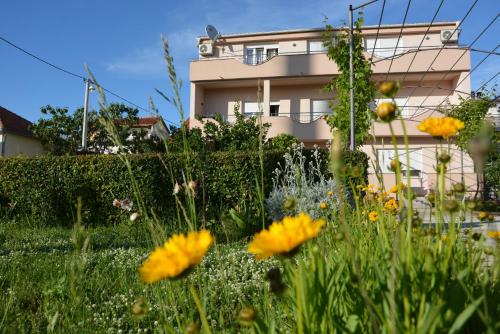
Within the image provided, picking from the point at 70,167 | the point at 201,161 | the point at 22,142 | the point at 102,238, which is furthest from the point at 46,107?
the point at 201,161

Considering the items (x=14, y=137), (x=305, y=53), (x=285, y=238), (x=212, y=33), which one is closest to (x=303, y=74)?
(x=305, y=53)

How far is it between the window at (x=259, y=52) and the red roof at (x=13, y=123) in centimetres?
1440

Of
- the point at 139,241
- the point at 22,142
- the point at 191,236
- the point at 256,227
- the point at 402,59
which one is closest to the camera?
the point at 191,236

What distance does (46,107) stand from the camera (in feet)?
67.2

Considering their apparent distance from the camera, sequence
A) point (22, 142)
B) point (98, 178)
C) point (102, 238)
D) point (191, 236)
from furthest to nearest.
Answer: point (22, 142)
point (98, 178)
point (102, 238)
point (191, 236)

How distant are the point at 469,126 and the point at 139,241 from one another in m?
11.7

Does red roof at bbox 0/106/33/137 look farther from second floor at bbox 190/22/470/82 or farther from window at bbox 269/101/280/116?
window at bbox 269/101/280/116

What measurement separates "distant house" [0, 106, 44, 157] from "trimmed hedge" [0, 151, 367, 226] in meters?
18.2

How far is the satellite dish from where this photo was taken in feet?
63.4

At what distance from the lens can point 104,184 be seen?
22.7 ft

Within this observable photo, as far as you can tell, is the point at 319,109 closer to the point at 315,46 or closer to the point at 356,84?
the point at 315,46

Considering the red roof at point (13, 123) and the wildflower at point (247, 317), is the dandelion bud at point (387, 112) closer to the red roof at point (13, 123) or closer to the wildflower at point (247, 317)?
the wildflower at point (247, 317)

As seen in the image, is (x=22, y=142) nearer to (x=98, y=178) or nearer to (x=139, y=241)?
(x=98, y=178)

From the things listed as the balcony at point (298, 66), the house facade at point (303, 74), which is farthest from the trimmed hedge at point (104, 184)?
the balcony at point (298, 66)
